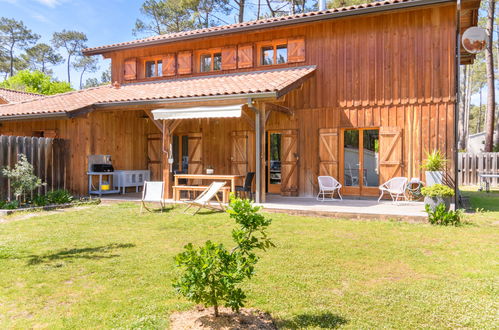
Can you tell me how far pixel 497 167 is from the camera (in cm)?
1526

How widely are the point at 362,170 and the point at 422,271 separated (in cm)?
666

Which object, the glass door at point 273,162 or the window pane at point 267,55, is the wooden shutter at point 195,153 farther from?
the window pane at point 267,55

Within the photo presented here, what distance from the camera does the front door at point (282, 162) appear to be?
37.5 ft

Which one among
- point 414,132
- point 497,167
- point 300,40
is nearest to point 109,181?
point 300,40

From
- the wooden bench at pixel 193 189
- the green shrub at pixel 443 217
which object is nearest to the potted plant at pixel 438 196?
the green shrub at pixel 443 217

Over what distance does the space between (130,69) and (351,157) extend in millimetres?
9048

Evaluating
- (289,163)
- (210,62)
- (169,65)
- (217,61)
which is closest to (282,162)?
(289,163)

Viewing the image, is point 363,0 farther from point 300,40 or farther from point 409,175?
point 409,175

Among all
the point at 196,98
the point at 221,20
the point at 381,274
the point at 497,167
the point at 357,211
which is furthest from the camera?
the point at 221,20

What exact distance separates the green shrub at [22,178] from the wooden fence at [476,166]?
48.6 ft

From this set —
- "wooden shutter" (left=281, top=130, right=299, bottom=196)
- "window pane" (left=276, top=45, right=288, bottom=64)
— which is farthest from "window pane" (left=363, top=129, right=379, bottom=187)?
"window pane" (left=276, top=45, right=288, bottom=64)

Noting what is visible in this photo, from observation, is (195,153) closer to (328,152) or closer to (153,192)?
(153,192)

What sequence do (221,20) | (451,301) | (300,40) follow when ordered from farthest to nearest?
(221,20), (300,40), (451,301)

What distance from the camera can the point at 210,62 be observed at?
43.7ft
